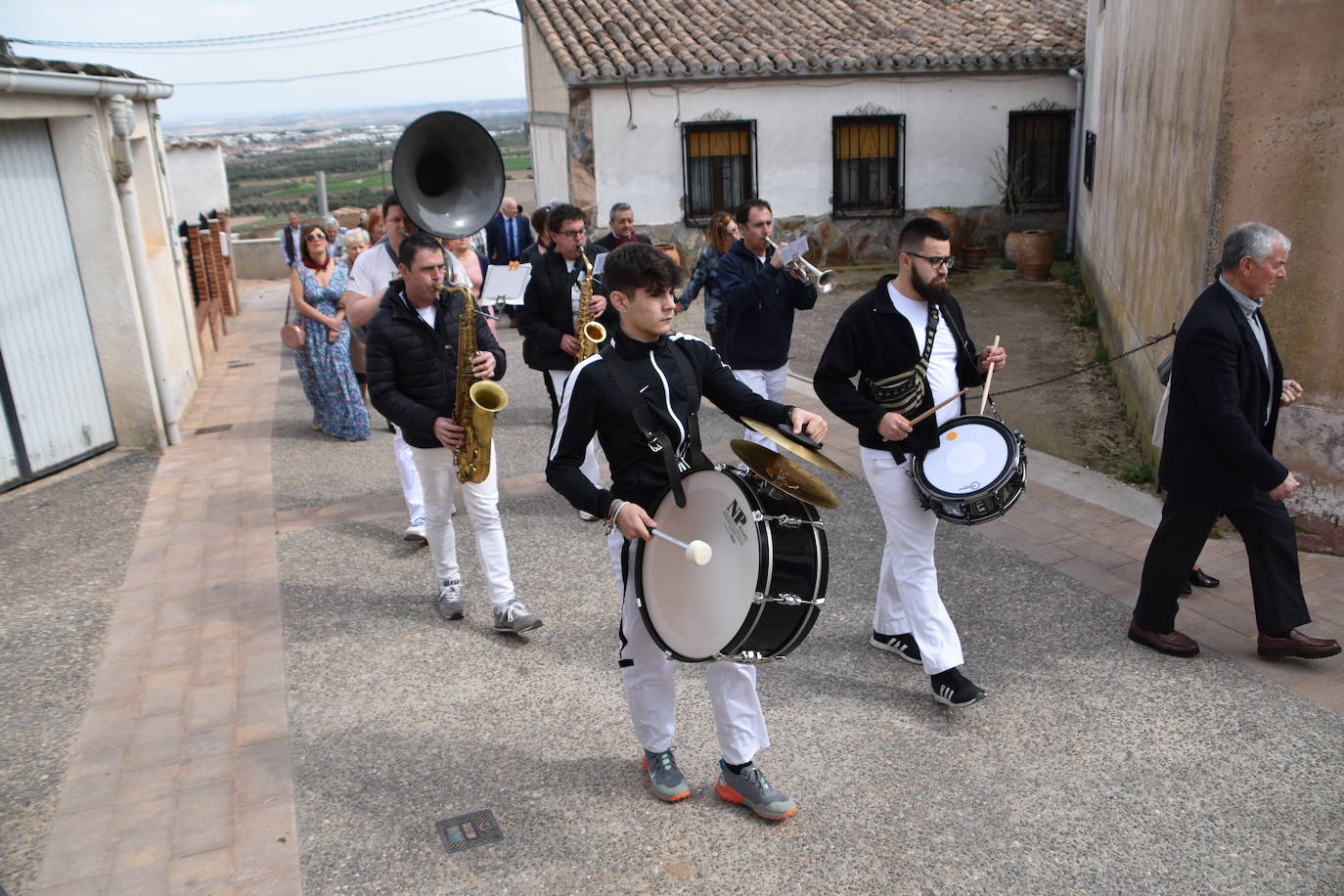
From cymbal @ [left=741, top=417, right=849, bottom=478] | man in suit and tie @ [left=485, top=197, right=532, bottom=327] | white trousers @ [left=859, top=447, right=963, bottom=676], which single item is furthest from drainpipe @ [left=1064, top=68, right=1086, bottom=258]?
cymbal @ [left=741, top=417, right=849, bottom=478]

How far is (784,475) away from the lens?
311cm

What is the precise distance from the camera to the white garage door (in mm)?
7621

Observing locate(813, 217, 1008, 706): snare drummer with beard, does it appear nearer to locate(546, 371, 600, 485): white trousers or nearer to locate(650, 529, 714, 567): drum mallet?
→ locate(650, 529, 714, 567): drum mallet

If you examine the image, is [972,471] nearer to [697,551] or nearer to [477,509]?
[697,551]

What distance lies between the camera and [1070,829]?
3.56m

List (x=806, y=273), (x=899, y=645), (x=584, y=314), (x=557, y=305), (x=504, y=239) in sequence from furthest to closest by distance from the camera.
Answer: (x=504, y=239) → (x=557, y=305) → (x=584, y=314) → (x=806, y=273) → (x=899, y=645)

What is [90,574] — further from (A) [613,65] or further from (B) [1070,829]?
(A) [613,65]

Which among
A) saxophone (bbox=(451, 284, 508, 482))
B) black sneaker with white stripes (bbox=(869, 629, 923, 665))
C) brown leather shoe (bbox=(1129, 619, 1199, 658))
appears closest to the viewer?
brown leather shoe (bbox=(1129, 619, 1199, 658))

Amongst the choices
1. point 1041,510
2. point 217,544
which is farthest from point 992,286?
point 217,544

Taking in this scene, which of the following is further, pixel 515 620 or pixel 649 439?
pixel 515 620

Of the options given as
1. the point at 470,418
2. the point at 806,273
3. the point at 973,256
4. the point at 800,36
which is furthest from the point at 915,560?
the point at 800,36

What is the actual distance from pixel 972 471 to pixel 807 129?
561 inches

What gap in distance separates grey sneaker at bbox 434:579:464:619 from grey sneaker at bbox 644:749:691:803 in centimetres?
191

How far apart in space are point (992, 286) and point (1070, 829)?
13.3 metres
